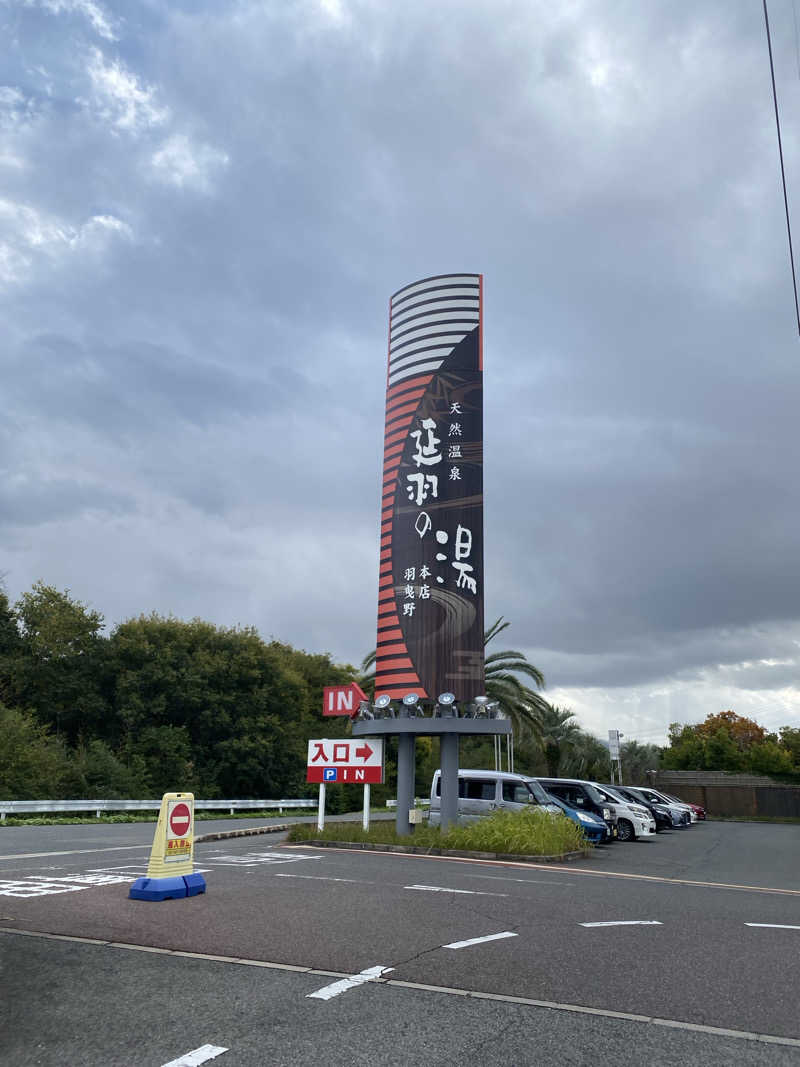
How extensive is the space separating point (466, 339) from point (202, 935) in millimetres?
18580

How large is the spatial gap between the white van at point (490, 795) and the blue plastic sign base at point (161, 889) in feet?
41.6

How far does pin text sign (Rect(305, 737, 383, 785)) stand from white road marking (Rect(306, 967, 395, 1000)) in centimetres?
1482

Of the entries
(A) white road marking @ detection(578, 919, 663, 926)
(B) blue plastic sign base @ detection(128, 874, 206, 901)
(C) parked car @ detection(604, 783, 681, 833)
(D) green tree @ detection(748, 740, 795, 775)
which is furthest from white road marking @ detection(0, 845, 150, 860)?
(D) green tree @ detection(748, 740, 795, 775)

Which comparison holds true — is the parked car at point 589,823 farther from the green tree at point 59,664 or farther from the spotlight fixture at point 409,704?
the green tree at point 59,664

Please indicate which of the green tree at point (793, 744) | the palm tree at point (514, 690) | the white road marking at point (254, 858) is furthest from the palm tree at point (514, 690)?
the green tree at point (793, 744)

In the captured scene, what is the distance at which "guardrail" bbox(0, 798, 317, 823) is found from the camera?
27.2 m

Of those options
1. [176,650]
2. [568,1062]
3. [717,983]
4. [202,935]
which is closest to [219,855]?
[202,935]

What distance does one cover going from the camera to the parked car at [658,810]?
105ft

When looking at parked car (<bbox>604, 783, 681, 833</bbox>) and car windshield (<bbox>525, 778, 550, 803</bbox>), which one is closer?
car windshield (<bbox>525, 778, 550, 803</bbox>)

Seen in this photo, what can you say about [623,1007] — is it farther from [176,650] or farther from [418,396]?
[176,650]

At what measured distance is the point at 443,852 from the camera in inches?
720

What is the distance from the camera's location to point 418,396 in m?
23.3

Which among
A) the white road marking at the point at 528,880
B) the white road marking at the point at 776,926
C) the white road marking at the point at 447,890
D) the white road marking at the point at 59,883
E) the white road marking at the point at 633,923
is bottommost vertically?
the white road marking at the point at 528,880

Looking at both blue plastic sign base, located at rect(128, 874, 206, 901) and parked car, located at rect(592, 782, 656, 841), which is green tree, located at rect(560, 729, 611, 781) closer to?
parked car, located at rect(592, 782, 656, 841)
